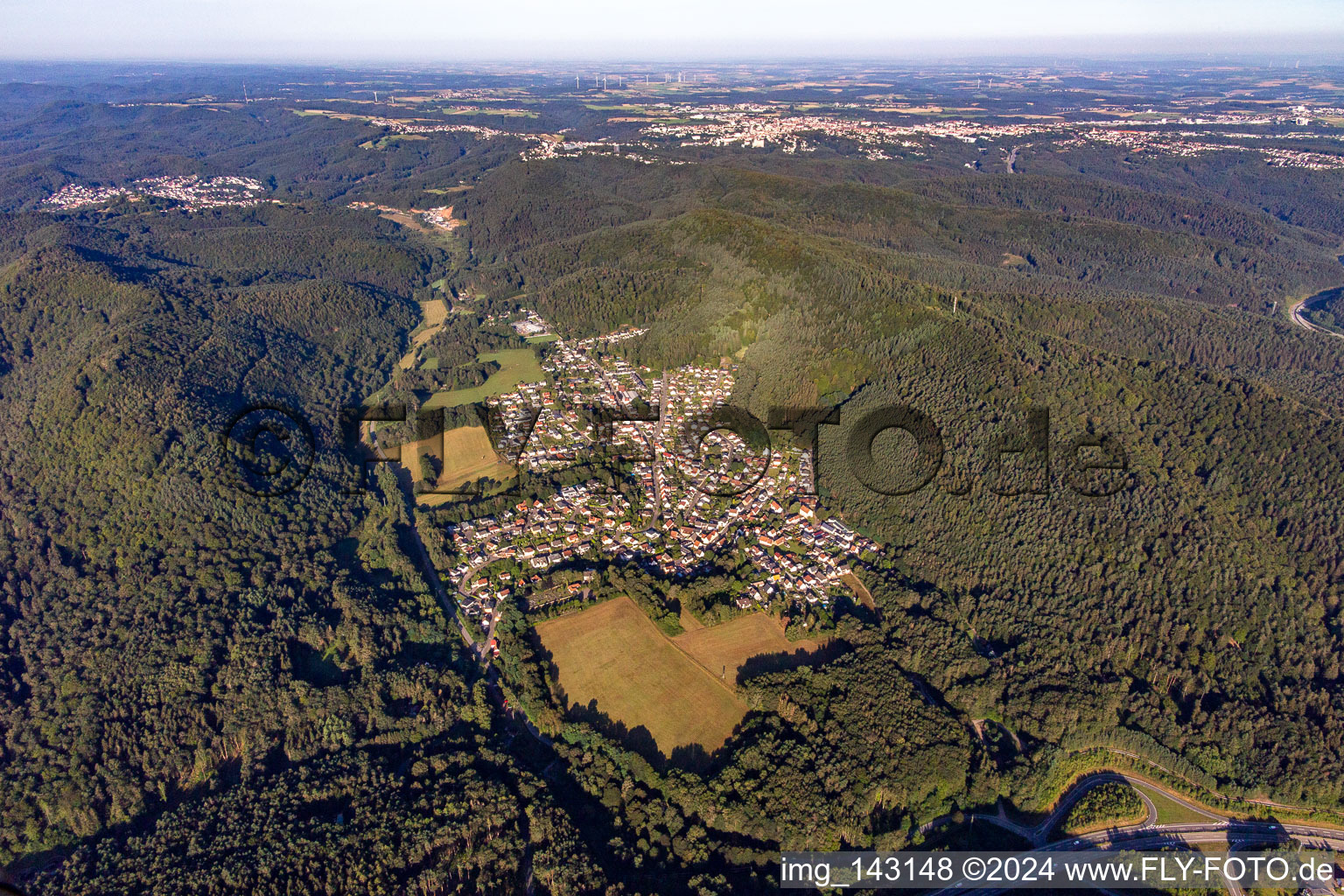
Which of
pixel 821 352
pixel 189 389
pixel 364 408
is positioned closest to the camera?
pixel 189 389

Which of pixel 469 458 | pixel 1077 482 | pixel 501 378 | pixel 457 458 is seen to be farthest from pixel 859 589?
pixel 501 378

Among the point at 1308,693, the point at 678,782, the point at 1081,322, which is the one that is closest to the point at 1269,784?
the point at 1308,693

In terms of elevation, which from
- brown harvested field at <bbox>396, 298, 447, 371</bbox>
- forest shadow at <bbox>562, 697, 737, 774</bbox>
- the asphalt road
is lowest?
the asphalt road

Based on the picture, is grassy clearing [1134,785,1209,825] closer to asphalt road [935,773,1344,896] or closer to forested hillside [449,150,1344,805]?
asphalt road [935,773,1344,896]

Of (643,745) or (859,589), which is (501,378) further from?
(643,745)

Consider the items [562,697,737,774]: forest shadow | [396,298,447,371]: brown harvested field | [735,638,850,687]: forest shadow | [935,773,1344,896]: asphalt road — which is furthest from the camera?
[396,298,447,371]: brown harvested field

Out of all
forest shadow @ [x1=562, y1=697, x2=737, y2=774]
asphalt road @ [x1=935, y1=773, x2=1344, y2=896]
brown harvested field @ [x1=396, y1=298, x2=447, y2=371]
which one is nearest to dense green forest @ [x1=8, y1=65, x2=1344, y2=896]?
forest shadow @ [x1=562, y1=697, x2=737, y2=774]

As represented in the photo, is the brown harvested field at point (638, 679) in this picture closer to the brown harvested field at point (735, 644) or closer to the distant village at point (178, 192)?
the brown harvested field at point (735, 644)

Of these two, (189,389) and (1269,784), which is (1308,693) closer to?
(1269,784)
